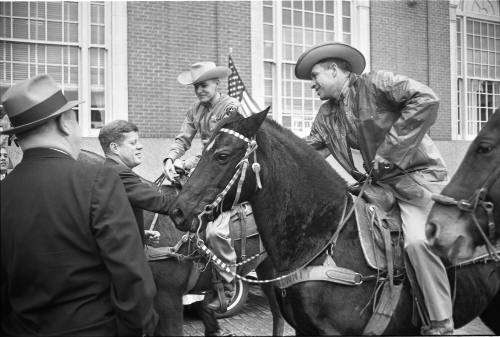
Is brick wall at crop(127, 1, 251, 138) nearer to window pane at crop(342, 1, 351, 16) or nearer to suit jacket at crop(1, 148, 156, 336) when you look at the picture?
window pane at crop(342, 1, 351, 16)

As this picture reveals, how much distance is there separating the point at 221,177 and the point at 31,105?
1248 millimetres

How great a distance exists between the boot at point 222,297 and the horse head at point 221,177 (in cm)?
188

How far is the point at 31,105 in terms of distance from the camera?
7.02 ft

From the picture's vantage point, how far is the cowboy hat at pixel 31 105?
7.00 ft

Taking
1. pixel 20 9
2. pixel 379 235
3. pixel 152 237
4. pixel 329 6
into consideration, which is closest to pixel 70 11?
pixel 20 9

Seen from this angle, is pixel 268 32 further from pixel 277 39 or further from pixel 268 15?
pixel 268 15

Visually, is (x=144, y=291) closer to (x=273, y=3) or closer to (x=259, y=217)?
(x=259, y=217)

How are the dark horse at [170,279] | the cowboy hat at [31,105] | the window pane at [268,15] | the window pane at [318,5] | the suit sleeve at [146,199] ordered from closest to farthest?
1. the cowboy hat at [31,105]
2. the suit sleeve at [146,199]
3. the dark horse at [170,279]
4. the window pane at [268,15]
5. the window pane at [318,5]

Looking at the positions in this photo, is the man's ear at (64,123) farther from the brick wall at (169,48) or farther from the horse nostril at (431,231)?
the brick wall at (169,48)

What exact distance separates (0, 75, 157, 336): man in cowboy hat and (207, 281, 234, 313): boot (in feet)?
8.66

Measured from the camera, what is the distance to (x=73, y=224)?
6.64ft

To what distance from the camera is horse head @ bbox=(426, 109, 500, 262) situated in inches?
105

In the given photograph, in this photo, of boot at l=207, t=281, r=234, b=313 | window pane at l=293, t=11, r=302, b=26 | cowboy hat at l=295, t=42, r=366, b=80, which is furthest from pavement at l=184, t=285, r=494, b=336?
window pane at l=293, t=11, r=302, b=26

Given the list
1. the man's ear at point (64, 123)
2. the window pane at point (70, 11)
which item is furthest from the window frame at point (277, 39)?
the man's ear at point (64, 123)
